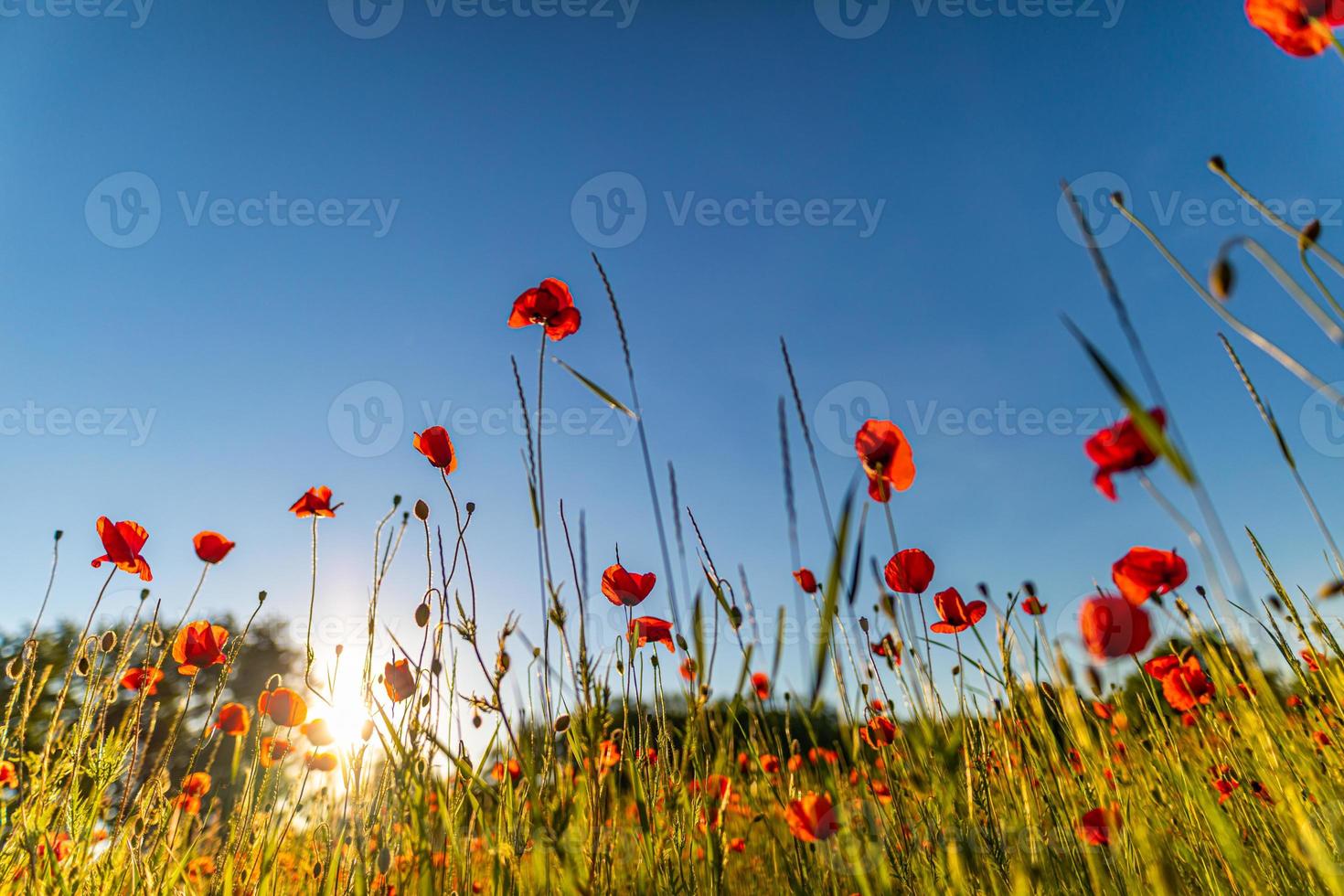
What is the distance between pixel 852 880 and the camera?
68.7 inches

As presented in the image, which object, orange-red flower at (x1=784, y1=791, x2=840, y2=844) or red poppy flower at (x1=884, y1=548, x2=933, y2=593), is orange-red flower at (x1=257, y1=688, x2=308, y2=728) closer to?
orange-red flower at (x1=784, y1=791, x2=840, y2=844)

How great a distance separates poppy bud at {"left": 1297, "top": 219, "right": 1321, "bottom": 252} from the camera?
0.83m

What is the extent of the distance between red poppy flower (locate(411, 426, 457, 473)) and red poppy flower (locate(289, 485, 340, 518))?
52cm

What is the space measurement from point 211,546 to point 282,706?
69cm

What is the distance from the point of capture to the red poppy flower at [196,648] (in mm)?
2357

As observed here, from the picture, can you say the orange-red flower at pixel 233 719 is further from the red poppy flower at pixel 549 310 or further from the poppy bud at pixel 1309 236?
the poppy bud at pixel 1309 236

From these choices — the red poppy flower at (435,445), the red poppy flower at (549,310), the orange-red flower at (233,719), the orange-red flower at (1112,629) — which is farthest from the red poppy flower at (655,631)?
the orange-red flower at (233,719)

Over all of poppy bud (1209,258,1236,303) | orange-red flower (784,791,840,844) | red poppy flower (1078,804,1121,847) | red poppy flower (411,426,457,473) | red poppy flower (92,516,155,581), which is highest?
red poppy flower (92,516,155,581)

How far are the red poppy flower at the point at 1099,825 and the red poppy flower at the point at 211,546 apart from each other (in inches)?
113

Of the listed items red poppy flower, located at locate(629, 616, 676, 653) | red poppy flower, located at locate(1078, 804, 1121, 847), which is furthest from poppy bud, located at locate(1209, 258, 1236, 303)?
red poppy flower, located at locate(629, 616, 676, 653)

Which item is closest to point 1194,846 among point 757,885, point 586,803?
point 757,885

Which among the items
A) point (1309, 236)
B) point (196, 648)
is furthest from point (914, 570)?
point (196, 648)

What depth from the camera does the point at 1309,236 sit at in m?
0.85

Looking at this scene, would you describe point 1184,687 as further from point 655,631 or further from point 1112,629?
point 655,631
